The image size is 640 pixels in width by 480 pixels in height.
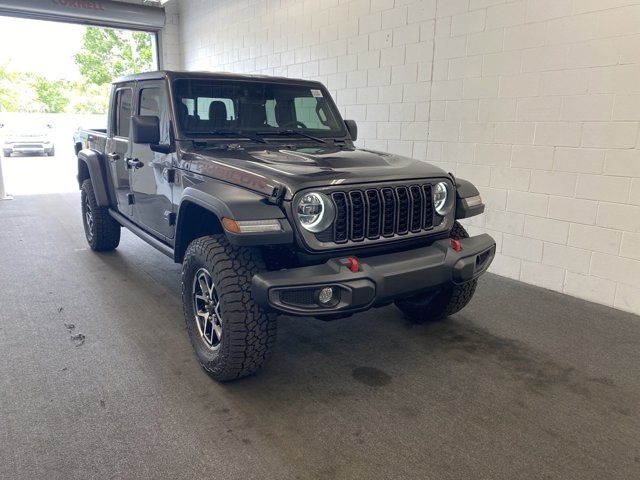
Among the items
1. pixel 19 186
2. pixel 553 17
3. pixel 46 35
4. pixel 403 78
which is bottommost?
pixel 19 186

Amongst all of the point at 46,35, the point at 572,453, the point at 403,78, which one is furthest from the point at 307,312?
the point at 46,35

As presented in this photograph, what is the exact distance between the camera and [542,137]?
169 inches

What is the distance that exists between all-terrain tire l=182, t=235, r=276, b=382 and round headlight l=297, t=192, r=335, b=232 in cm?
34

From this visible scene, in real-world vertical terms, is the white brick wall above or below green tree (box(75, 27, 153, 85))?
below

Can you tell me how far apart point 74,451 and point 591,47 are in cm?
434

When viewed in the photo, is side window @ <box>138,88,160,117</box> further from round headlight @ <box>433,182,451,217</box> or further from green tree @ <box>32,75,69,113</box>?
green tree @ <box>32,75,69,113</box>

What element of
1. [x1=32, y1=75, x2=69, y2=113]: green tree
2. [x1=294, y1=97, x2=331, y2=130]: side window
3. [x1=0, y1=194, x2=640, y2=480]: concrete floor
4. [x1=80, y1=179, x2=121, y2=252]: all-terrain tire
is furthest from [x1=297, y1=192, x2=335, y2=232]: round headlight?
[x1=32, y1=75, x2=69, y2=113]: green tree

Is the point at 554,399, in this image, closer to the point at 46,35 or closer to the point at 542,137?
the point at 542,137

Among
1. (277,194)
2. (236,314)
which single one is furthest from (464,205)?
(236,314)

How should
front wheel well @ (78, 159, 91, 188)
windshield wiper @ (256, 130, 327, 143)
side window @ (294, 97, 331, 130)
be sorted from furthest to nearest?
front wheel well @ (78, 159, 91, 188), side window @ (294, 97, 331, 130), windshield wiper @ (256, 130, 327, 143)

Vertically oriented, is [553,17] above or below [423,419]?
above

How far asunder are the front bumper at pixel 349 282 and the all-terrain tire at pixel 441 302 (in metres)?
0.75

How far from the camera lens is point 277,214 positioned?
241 centimetres

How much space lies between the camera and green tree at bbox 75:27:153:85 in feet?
38.1
